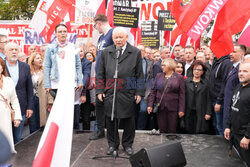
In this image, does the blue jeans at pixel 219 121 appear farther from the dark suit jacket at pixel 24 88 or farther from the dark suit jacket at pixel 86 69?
the dark suit jacket at pixel 24 88

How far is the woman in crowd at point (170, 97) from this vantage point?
551 centimetres

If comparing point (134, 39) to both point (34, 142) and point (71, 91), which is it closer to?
point (34, 142)

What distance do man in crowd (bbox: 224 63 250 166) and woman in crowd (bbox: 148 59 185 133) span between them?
1678 mm

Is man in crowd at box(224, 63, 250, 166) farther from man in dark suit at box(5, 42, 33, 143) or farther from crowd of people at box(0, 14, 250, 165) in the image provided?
man in dark suit at box(5, 42, 33, 143)

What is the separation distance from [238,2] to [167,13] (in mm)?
4406

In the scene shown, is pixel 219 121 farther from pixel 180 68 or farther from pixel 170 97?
pixel 180 68

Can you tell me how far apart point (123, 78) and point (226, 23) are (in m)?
2.44

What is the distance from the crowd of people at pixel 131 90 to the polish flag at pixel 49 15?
170 centimetres

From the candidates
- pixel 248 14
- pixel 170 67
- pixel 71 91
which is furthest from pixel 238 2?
pixel 71 91

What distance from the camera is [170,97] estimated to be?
5.52 meters

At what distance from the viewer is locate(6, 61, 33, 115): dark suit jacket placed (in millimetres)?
4848

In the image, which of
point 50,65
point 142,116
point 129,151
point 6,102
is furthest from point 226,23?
point 6,102

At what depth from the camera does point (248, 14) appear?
5473mm

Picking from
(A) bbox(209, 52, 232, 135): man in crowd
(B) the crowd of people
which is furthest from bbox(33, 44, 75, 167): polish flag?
(A) bbox(209, 52, 232, 135): man in crowd
